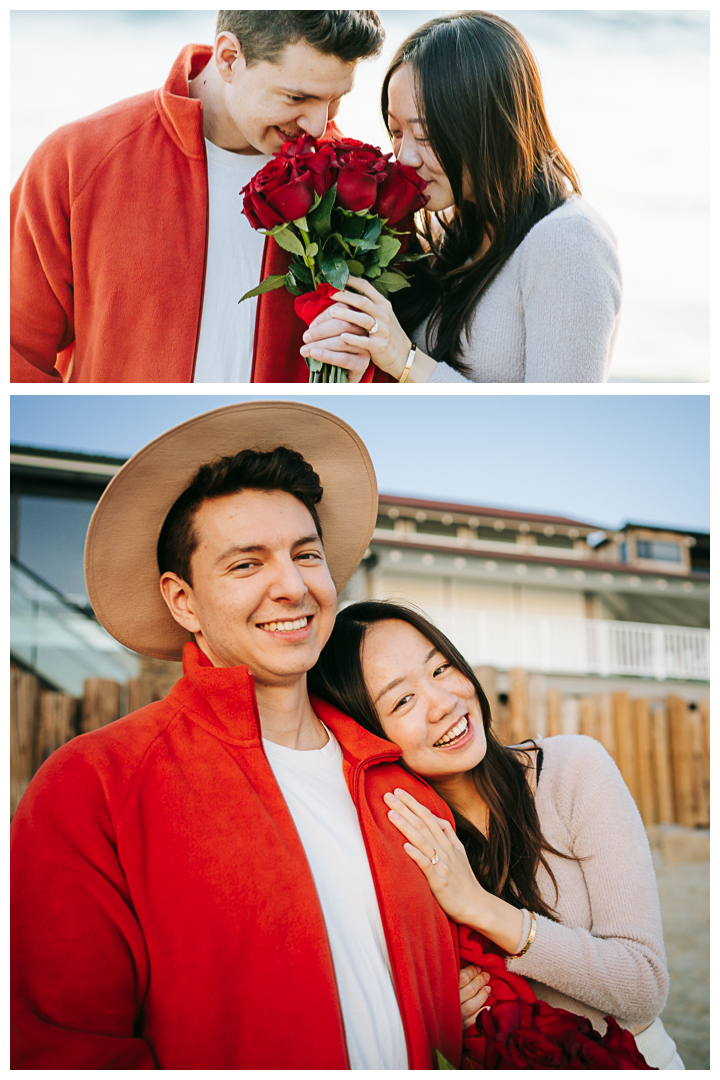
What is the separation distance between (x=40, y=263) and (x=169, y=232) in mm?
381

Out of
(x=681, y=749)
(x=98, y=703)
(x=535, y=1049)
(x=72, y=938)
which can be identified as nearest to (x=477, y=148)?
(x=72, y=938)

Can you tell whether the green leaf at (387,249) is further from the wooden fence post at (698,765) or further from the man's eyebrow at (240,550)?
the wooden fence post at (698,765)

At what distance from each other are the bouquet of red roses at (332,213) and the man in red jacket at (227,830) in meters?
0.34

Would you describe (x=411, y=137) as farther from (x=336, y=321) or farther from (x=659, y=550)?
(x=659, y=550)

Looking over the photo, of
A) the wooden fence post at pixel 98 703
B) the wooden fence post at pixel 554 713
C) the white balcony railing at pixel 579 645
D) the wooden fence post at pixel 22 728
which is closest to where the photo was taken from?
the wooden fence post at pixel 22 728

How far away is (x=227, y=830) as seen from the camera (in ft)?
5.82

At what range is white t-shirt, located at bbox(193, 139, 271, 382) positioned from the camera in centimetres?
232

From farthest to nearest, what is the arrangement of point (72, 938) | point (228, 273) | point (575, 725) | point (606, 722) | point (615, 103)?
point (575, 725)
point (606, 722)
point (615, 103)
point (228, 273)
point (72, 938)

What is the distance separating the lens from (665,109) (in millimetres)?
2457

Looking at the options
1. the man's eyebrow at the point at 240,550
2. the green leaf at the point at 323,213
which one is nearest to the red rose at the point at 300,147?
the green leaf at the point at 323,213

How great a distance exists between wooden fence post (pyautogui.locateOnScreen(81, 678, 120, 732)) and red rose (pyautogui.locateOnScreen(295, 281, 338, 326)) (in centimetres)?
243

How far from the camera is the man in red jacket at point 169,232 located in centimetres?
228

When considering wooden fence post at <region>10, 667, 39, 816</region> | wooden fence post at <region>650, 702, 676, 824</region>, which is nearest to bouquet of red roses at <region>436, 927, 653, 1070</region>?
wooden fence post at <region>10, 667, 39, 816</region>
